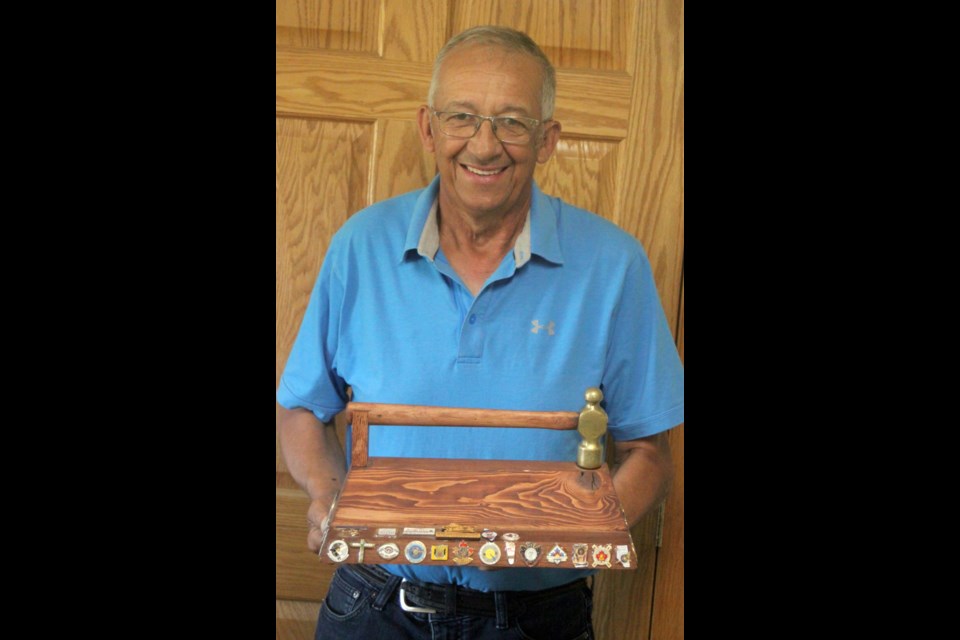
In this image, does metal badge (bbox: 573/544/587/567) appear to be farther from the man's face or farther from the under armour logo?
the man's face

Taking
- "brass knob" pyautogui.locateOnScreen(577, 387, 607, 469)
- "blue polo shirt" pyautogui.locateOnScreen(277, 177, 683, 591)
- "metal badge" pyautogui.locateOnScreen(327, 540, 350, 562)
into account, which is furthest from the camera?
"blue polo shirt" pyautogui.locateOnScreen(277, 177, 683, 591)

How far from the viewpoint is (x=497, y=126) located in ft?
4.46

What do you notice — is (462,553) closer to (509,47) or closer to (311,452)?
(311,452)

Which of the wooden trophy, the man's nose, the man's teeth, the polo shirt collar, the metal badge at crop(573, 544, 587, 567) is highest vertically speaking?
the man's nose

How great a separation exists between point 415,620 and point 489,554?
0.30 m

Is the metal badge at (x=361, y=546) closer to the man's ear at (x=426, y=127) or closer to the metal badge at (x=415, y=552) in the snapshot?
the metal badge at (x=415, y=552)

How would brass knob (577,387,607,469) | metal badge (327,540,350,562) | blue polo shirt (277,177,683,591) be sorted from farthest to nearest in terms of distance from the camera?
blue polo shirt (277,177,683,591) → brass knob (577,387,607,469) → metal badge (327,540,350,562)

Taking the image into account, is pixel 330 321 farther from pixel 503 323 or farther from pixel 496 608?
pixel 496 608

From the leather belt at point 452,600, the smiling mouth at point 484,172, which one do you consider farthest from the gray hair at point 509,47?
the leather belt at point 452,600

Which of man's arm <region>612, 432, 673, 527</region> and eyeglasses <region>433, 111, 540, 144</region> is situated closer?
eyeglasses <region>433, 111, 540, 144</region>

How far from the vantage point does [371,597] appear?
147 centimetres

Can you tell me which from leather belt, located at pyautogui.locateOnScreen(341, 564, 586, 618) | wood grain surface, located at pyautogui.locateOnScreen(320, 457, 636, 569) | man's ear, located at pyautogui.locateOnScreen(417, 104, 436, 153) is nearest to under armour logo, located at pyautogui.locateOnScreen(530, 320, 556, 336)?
wood grain surface, located at pyautogui.locateOnScreen(320, 457, 636, 569)

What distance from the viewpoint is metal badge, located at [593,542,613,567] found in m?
1.24

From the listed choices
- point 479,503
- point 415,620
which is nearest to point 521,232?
point 479,503
